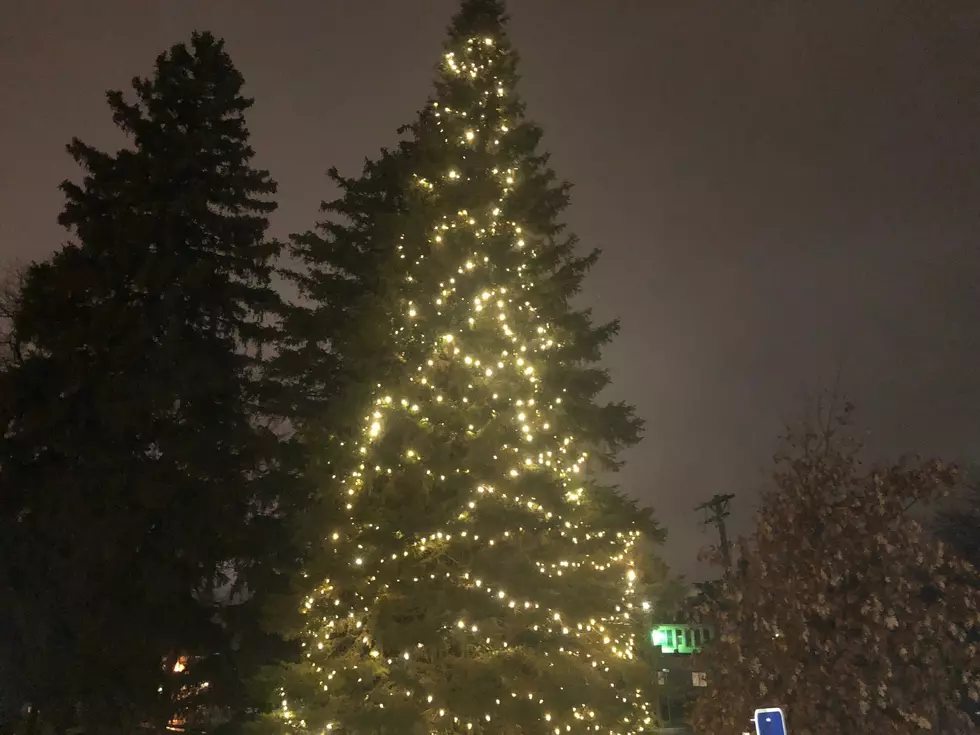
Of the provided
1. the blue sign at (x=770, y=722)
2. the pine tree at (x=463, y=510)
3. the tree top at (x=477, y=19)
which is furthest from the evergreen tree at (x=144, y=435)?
the blue sign at (x=770, y=722)

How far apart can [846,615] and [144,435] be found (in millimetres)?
9643

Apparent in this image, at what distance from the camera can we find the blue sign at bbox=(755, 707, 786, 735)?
597cm

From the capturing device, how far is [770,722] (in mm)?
6004

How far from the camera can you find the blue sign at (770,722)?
5.97 metres

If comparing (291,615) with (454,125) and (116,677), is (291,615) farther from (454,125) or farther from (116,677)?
(454,125)

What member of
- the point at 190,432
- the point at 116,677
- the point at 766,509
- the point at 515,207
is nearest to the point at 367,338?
the point at 515,207

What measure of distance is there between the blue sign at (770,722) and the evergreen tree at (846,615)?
2.89 m

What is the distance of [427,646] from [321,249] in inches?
298

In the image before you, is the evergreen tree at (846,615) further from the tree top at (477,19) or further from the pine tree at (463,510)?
the tree top at (477,19)

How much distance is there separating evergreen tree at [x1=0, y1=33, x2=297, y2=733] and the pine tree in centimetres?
218

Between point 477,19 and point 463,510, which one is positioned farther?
point 477,19

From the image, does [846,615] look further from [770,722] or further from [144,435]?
[144,435]

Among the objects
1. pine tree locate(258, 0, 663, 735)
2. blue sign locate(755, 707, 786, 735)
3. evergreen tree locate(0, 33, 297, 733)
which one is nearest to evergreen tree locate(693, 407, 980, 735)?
pine tree locate(258, 0, 663, 735)

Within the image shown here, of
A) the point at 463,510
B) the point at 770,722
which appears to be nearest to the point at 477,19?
the point at 463,510
